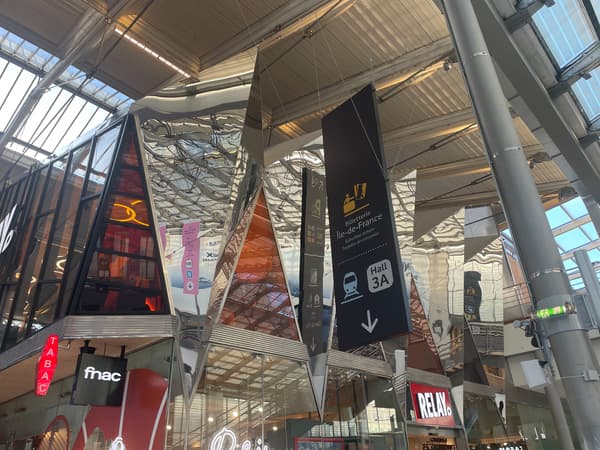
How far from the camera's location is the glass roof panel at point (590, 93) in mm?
9330

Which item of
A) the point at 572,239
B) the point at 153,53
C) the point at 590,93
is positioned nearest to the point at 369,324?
the point at 590,93

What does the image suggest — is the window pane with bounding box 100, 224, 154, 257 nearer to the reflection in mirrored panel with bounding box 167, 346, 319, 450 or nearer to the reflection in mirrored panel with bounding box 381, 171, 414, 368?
the reflection in mirrored panel with bounding box 167, 346, 319, 450

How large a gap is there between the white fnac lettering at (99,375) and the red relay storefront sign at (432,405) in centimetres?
920

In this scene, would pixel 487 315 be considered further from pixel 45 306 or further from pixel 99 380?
pixel 45 306

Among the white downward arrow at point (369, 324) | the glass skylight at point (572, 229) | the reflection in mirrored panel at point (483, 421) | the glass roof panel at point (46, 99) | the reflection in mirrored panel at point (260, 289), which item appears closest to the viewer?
the white downward arrow at point (369, 324)

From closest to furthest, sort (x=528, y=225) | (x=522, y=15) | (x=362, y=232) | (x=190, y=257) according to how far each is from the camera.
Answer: (x=528, y=225) → (x=362, y=232) → (x=522, y=15) → (x=190, y=257)

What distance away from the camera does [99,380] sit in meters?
8.19

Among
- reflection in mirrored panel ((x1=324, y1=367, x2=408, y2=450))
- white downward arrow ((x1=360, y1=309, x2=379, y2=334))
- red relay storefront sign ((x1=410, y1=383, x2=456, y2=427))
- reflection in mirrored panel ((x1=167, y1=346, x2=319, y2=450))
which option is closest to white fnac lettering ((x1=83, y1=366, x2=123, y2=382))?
reflection in mirrored panel ((x1=167, y1=346, x2=319, y2=450))

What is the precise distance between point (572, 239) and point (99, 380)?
91.3 ft

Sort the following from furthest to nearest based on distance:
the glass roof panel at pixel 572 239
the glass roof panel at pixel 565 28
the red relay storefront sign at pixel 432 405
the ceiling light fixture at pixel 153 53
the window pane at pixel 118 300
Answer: the glass roof panel at pixel 572 239 → the red relay storefront sign at pixel 432 405 → the ceiling light fixture at pixel 153 53 → the window pane at pixel 118 300 → the glass roof panel at pixel 565 28

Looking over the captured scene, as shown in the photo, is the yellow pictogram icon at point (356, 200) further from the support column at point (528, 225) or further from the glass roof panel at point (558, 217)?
the glass roof panel at point (558, 217)

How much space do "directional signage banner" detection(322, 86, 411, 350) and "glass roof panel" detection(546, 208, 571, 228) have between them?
22633 millimetres

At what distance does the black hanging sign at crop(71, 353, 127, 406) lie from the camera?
7.92 meters

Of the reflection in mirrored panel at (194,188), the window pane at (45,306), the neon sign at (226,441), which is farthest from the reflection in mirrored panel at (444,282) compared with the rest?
the window pane at (45,306)
